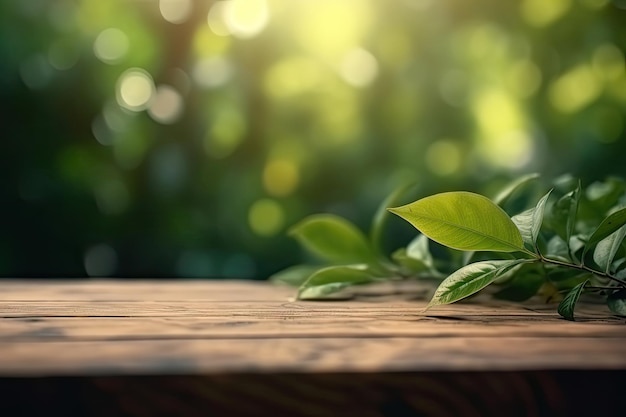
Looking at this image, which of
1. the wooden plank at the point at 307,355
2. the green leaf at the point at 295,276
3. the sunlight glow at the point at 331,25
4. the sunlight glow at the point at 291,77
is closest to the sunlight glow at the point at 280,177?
the sunlight glow at the point at 291,77

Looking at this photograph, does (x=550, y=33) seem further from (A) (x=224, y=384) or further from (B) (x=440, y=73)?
(A) (x=224, y=384)

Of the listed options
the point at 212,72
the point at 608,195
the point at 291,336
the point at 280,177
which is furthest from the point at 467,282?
the point at 212,72

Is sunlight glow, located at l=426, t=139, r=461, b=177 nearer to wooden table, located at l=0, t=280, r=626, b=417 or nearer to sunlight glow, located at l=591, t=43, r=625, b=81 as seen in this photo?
sunlight glow, located at l=591, t=43, r=625, b=81

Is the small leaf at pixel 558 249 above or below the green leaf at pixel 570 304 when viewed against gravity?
above

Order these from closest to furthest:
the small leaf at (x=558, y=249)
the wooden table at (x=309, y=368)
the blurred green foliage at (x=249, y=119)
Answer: the wooden table at (x=309, y=368), the small leaf at (x=558, y=249), the blurred green foliage at (x=249, y=119)

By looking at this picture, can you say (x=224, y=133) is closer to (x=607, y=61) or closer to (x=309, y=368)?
(x=607, y=61)

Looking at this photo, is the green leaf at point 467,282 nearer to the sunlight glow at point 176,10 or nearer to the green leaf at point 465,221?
the green leaf at point 465,221

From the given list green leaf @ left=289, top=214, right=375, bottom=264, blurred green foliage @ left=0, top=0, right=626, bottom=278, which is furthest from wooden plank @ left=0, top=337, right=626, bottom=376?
blurred green foliage @ left=0, top=0, right=626, bottom=278
